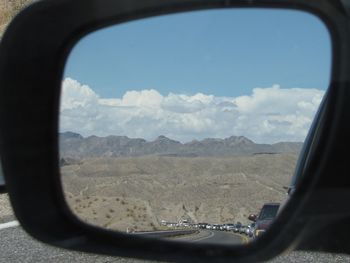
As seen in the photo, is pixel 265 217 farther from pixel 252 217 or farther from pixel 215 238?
pixel 215 238

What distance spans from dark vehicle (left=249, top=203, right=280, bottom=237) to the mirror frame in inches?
2.1

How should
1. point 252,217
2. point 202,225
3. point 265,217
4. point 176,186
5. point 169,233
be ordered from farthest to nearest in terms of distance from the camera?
point 169,233 → point 202,225 → point 176,186 → point 252,217 → point 265,217

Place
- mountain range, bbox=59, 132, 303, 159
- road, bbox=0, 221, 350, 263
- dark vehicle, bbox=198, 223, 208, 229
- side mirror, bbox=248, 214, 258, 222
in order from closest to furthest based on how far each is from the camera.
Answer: mountain range, bbox=59, 132, 303, 159 → side mirror, bbox=248, 214, 258, 222 → dark vehicle, bbox=198, 223, 208, 229 → road, bbox=0, 221, 350, 263

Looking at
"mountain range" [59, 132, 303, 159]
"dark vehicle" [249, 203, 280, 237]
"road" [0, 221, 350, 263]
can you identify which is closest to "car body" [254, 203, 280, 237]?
"dark vehicle" [249, 203, 280, 237]

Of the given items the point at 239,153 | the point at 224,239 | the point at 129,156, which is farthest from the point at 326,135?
the point at 129,156

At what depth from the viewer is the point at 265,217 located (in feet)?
8.09

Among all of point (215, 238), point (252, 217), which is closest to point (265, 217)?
point (252, 217)

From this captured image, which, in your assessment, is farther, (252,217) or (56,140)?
(56,140)

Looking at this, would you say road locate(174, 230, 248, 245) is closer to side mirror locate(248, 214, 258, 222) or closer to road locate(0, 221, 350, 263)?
side mirror locate(248, 214, 258, 222)

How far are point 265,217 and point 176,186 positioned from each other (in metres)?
0.40

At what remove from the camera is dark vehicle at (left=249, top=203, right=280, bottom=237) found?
2.43 metres

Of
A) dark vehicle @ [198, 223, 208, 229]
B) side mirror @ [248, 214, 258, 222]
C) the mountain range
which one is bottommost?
dark vehicle @ [198, 223, 208, 229]

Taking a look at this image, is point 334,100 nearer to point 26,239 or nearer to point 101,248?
point 101,248

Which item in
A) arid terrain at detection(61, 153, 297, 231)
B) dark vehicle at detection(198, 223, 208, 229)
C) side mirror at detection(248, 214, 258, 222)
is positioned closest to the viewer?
arid terrain at detection(61, 153, 297, 231)
